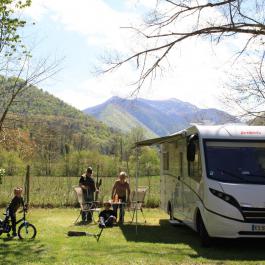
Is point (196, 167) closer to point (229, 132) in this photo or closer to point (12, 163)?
point (229, 132)

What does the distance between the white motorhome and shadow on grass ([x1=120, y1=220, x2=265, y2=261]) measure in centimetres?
34

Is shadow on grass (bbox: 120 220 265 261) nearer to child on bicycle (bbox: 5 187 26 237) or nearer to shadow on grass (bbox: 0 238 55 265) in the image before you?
shadow on grass (bbox: 0 238 55 265)

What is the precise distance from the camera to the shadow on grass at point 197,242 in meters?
8.87

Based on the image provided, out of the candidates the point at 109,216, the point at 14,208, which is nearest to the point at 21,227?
the point at 14,208

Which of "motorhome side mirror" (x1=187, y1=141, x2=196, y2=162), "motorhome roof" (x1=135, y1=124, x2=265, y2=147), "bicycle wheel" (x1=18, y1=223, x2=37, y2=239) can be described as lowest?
"bicycle wheel" (x1=18, y1=223, x2=37, y2=239)

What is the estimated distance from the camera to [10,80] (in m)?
18.5

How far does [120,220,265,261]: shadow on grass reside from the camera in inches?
349

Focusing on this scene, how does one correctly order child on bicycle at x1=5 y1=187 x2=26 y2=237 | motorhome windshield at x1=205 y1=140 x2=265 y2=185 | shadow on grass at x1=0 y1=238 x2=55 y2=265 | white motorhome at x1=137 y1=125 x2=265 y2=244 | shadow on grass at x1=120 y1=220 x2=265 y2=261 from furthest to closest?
child on bicycle at x1=5 y1=187 x2=26 y2=237 → motorhome windshield at x1=205 y1=140 x2=265 y2=185 → white motorhome at x1=137 y1=125 x2=265 y2=244 → shadow on grass at x1=120 y1=220 x2=265 y2=261 → shadow on grass at x1=0 y1=238 x2=55 y2=265

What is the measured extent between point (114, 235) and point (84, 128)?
352ft

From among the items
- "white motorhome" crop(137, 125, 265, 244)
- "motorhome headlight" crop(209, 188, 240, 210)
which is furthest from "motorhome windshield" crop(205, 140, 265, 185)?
"motorhome headlight" crop(209, 188, 240, 210)

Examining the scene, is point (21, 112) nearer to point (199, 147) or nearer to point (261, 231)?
point (199, 147)

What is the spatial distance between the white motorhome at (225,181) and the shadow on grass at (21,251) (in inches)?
120

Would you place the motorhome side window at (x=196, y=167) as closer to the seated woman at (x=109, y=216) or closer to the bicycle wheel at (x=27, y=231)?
the seated woman at (x=109, y=216)

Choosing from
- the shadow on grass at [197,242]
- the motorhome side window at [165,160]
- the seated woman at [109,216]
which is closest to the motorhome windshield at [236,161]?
the shadow on grass at [197,242]
